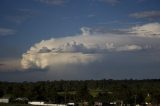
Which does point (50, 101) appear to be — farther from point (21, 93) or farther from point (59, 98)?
point (21, 93)

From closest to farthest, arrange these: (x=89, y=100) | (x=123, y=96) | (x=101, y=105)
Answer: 1. (x=101, y=105)
2. (x=89, y=100)
3. (x=123, y=96)

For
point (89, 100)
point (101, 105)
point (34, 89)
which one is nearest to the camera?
point (101, 105)

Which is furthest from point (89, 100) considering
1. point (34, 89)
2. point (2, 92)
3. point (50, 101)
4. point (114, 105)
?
point (2, 92)

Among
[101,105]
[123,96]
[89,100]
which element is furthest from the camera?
[123,96]

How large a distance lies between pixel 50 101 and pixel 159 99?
50.8m

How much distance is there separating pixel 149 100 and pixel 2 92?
78.2 meters

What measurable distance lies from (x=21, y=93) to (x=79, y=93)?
99.5 ft

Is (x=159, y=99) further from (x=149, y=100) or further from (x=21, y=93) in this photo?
(x=21, y=93)

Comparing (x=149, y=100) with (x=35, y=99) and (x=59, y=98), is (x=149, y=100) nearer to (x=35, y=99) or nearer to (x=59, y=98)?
(x=59, y=98)

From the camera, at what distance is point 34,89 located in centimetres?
18488

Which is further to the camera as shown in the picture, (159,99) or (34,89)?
(34,89)

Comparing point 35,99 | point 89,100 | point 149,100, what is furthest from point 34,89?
point 149,100

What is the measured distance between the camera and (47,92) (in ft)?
598

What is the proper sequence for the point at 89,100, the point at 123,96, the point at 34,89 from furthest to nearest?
the point at 34,89 → the point at 123,96 → the point at 89,100
